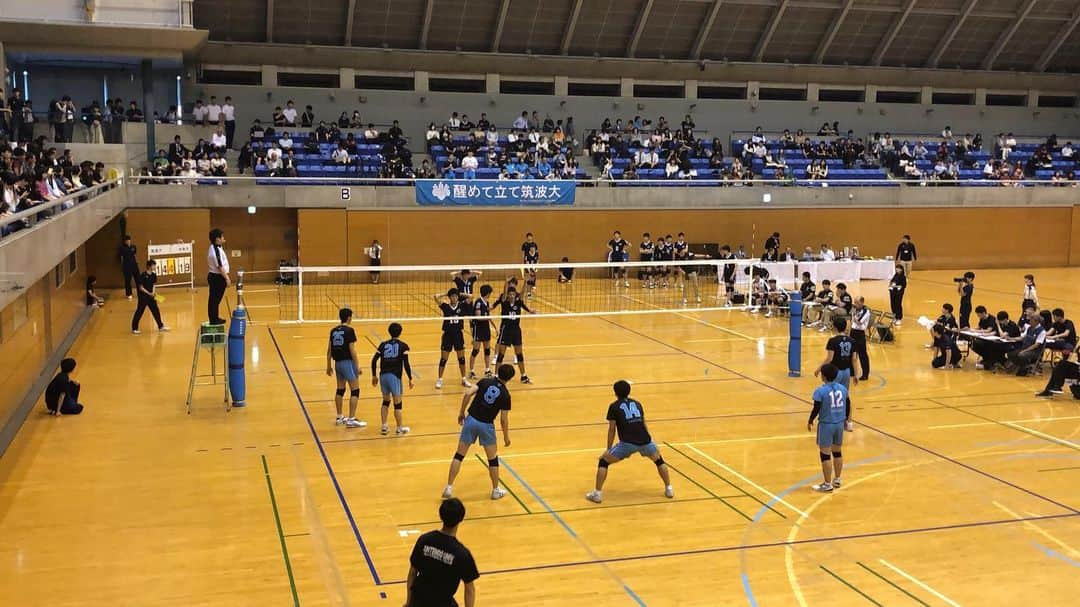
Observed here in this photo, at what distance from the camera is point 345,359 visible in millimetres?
15859

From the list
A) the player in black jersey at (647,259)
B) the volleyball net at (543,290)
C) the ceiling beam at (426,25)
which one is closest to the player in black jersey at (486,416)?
the volleyball net at (543,290)

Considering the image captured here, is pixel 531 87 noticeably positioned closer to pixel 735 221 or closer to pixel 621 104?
pixel 621 104

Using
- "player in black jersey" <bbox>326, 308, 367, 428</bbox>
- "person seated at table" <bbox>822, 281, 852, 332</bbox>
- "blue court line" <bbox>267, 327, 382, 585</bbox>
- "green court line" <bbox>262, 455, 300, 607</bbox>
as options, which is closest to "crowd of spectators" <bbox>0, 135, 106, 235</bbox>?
"player in black jersey" <bbox>326, 308, 367, 428</bbox>

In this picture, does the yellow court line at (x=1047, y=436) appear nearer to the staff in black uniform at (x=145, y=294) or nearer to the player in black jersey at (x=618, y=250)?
the staff in black uniform at (x=145, y=294)

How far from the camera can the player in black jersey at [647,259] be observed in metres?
36.9

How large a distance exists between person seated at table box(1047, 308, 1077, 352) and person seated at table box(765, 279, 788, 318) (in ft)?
28.2

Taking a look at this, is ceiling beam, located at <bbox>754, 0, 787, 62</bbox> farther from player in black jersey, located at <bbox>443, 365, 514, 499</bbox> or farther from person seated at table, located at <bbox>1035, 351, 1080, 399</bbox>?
player in black jersey, located at <bbox>443, 365, 514, 499</bbox>

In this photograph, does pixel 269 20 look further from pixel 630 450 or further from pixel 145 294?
pixel 630 450

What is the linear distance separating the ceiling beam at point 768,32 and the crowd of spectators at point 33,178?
3090 cm

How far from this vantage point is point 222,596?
385 inches

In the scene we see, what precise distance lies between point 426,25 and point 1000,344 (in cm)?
3000

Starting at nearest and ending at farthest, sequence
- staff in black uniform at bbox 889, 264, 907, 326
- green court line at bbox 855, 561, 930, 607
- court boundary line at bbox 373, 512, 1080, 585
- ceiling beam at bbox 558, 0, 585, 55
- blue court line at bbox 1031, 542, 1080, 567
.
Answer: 1. green court line at bbox 855, 561, 930, 607
2. court boundary line at bbox 373, 512, 1080, 585
3. blue court line at bbox 1031, 542, 1080, 567
4. staff in black uniform at bbox 889, 264, 907, 326
5. ceiling beam at bbox 558, 0, 585, 55

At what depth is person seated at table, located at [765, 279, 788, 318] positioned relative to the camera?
29562 millimetres

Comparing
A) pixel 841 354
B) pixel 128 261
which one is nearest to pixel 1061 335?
pixel 841 354
